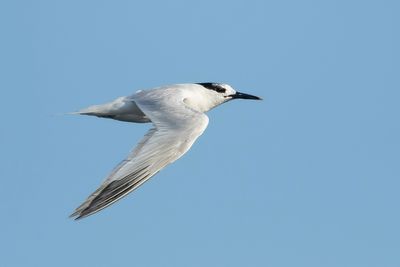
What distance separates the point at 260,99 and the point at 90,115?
13.9 ft

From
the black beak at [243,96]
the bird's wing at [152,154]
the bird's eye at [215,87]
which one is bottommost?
the bird's wing at [152,154]

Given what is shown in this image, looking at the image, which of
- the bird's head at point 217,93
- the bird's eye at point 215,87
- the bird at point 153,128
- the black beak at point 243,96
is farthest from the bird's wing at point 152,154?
the black beak at point 243,96

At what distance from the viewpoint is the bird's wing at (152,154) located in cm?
1017

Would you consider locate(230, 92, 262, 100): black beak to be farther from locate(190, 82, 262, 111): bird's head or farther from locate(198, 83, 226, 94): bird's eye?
locate(198, 83, 226, 94): bird's eye

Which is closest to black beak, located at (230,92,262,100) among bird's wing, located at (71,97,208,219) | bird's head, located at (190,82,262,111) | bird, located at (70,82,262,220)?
bird's head, located at (190,82,262,111)

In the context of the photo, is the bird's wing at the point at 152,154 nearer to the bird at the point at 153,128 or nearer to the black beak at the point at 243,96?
the bird at the point at 153,128

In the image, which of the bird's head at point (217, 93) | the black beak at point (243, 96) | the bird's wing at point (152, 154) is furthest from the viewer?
the black beak at point (243, 96)

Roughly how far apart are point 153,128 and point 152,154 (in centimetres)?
106

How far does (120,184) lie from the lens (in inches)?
398

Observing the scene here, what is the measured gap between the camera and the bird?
10.2 metres

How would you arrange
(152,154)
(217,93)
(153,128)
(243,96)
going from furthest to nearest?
1. (243,96)
2. (217,93)
3. (153,128)
4. (152,154)

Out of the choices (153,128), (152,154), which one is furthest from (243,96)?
(152,154)

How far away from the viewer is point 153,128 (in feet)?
38.3

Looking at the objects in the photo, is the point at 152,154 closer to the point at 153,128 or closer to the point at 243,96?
the point at 153,128
